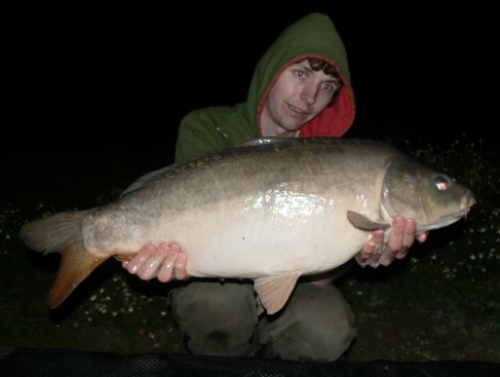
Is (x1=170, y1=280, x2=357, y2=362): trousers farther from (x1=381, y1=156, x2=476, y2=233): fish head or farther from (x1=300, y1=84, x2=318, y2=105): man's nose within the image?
(x1=300, y1=84, x2=318, y2=105): man's nose

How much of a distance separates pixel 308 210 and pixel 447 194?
551mm

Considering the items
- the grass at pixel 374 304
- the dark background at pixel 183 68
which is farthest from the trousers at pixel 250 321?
the dark background at pixel 183 68

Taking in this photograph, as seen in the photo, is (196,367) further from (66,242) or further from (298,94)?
(298,94)

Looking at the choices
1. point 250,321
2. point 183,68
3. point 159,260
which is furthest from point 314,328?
point 183,68

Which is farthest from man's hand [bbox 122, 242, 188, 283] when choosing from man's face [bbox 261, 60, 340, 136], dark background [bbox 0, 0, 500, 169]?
dark background [bbox 0, 0, 500, 169]

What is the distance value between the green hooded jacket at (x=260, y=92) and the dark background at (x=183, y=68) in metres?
3.16

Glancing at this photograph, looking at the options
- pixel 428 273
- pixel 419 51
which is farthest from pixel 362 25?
pixel 428 273

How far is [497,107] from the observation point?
41.8ft

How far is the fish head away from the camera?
7.20 ft

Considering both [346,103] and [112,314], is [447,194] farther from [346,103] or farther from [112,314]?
[112,314]

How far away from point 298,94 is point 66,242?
126 cm

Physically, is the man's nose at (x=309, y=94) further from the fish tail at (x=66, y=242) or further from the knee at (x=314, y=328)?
the fish tail at (x=66, y=242)

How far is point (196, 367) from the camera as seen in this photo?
223 cm

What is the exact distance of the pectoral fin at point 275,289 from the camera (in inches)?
85.4
